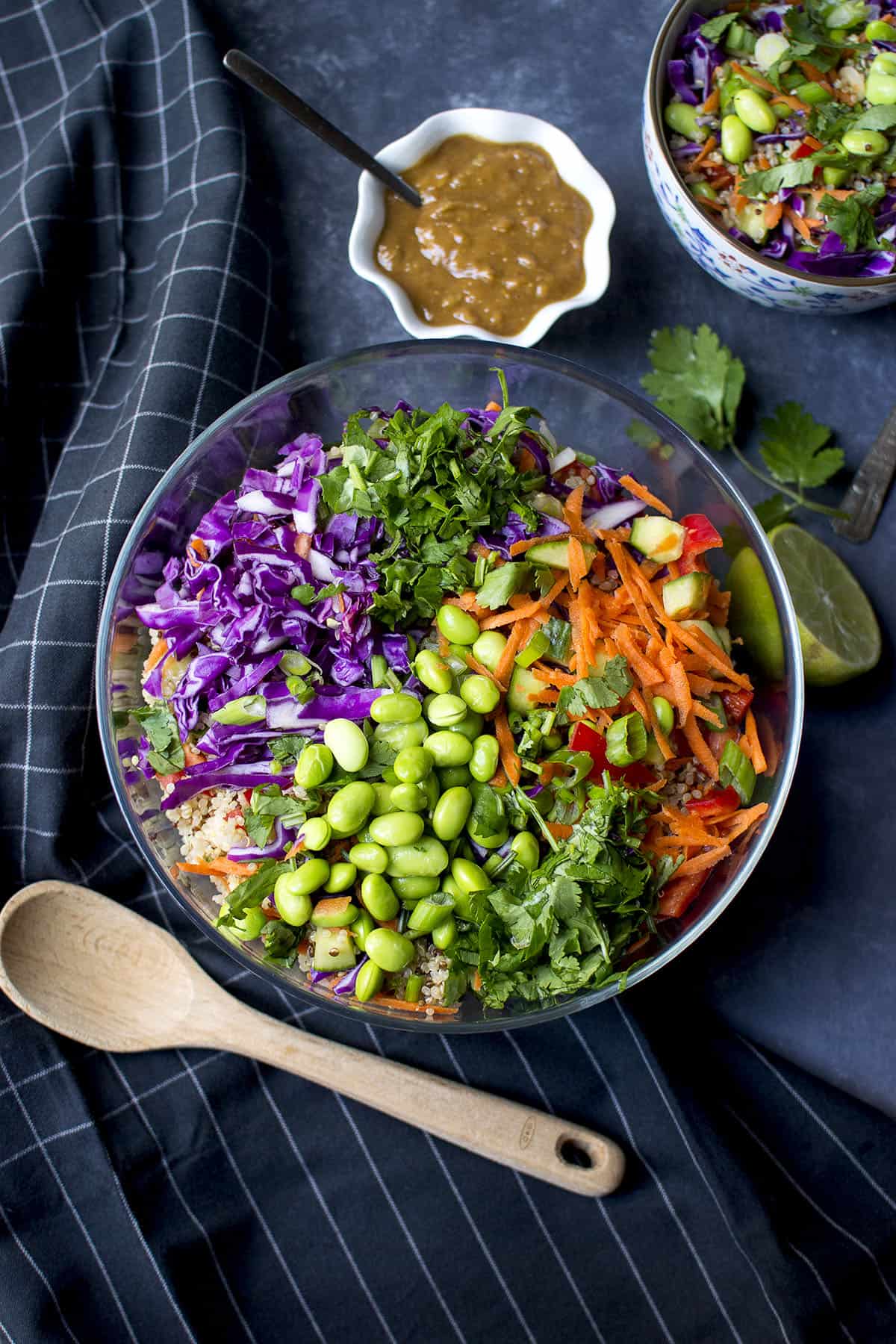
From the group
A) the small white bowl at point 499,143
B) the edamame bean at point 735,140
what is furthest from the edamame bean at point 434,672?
the edamame bean at point 735,140

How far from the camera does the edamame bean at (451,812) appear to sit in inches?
94.0

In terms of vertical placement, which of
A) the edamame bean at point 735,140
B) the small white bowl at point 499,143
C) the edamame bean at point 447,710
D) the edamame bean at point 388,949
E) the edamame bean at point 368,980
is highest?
the edamame bean at point 735,140

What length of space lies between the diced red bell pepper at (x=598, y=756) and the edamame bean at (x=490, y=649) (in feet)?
0.75

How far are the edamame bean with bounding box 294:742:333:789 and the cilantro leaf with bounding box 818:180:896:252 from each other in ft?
6.19

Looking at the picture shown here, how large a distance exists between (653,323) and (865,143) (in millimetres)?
715

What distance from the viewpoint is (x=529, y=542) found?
2.44m

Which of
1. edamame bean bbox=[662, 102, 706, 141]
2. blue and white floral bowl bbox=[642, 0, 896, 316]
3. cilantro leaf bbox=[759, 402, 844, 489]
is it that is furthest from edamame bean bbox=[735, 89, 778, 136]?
cilantro leaf bbox=[759, 402, 844, 489]

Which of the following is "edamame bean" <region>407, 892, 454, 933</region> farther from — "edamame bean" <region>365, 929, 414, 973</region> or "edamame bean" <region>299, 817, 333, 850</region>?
"edamame bean" <region>299, 817, 333, 850</region>

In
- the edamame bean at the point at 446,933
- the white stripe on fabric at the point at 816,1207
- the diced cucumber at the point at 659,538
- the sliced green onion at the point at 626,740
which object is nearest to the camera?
the sliced green onion at the point at 626,740

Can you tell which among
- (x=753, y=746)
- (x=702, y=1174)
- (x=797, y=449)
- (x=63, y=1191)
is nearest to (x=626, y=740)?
(x=753, y=746)

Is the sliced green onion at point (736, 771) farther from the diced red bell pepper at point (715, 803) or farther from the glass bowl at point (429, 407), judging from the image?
the glass bowl at point (429, 407)

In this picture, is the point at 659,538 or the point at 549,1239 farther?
the point at 549,1239

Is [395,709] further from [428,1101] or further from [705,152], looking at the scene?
[705,152]

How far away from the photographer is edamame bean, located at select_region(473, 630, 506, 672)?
240 cm
